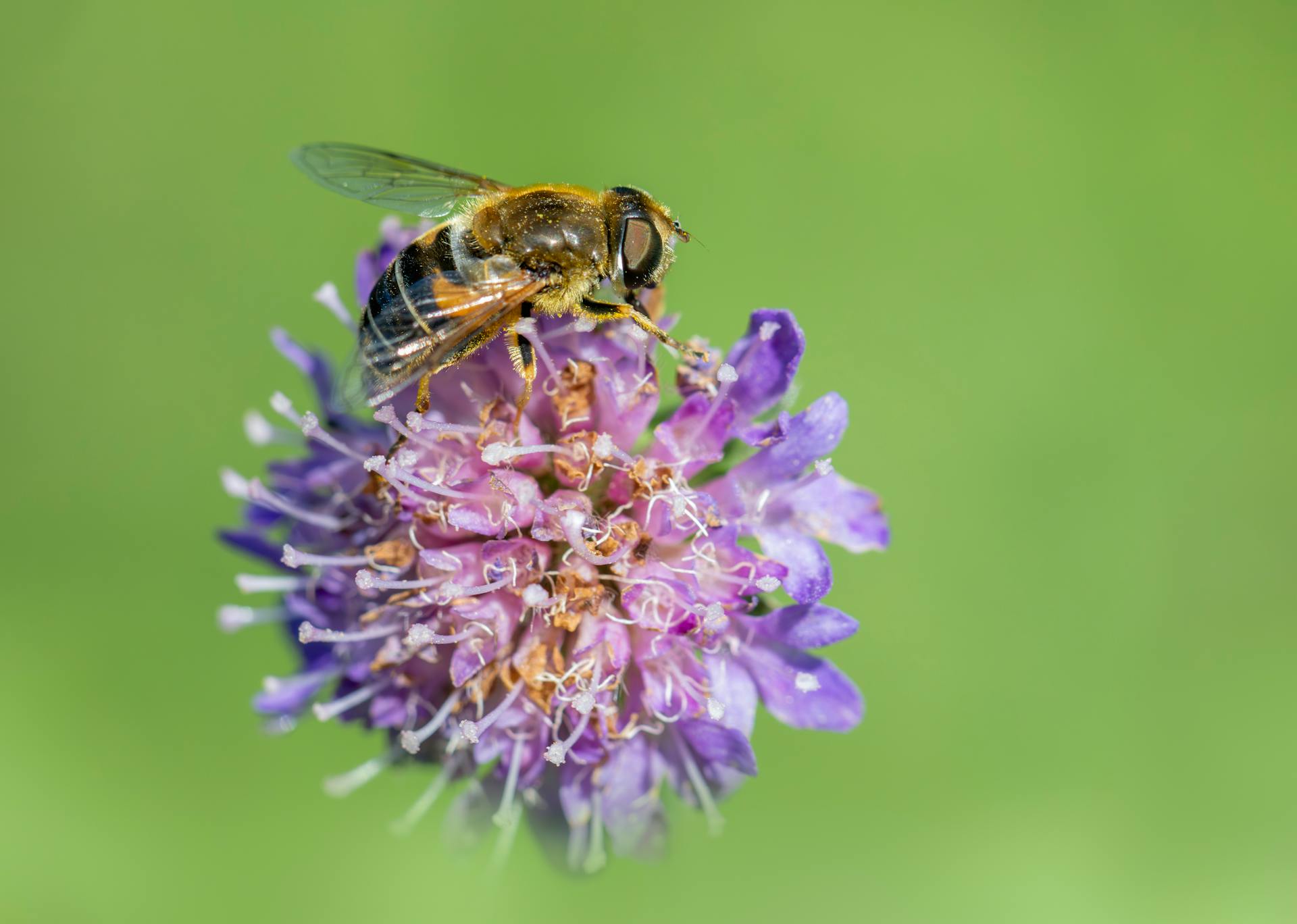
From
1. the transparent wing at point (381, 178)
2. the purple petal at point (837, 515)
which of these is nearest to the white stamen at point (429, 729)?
the purple petal at point (837, 515)

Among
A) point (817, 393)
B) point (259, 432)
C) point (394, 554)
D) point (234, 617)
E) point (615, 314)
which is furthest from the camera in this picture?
point (817, 393)

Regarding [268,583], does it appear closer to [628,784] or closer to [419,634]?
[419,634]

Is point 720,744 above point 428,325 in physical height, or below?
below

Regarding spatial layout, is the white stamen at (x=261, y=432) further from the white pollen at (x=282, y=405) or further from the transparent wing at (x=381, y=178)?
the transparent wing at (x=381, y=178)

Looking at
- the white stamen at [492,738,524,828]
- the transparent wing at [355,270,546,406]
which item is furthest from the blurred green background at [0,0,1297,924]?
the transparent wing at [355,270,546,406]

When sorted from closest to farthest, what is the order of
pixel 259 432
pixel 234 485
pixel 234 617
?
pixel 234 617 < pixel 234 485 < pixel 259 432

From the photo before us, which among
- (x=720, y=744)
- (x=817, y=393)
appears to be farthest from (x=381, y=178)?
(x=817, y=393)

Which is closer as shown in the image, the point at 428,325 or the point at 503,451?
the point at 428,325

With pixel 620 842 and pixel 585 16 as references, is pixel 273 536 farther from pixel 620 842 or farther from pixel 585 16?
pixel 585 16
